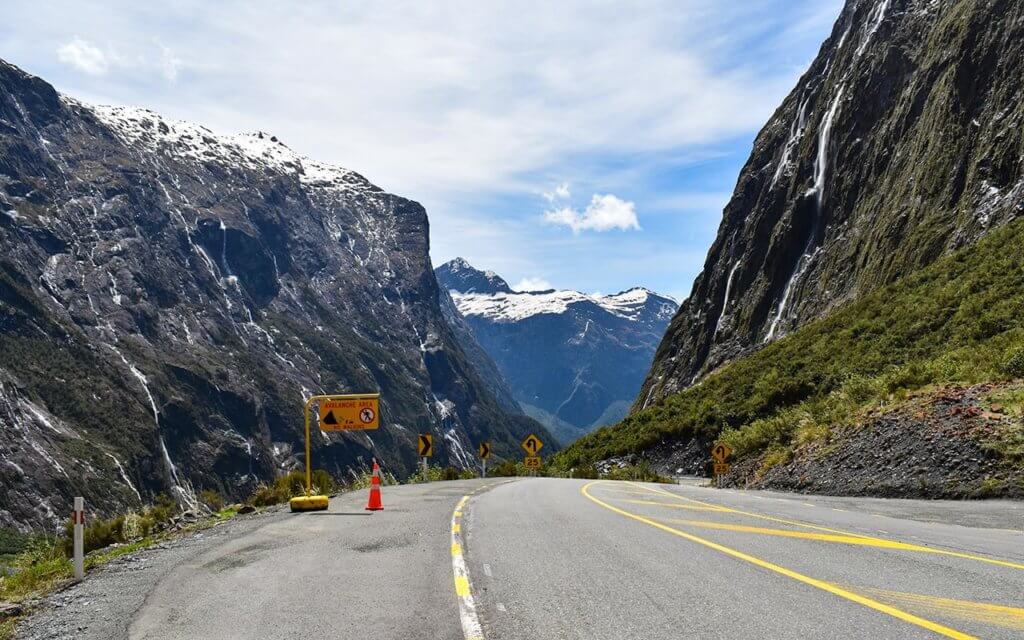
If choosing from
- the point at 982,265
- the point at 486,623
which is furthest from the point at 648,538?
the point at 982,265

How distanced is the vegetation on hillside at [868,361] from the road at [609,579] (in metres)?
11.5

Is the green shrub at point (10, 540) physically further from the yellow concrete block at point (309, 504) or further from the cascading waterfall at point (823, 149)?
the yellow concrete block at point (309, 504)

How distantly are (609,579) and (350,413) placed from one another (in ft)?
40.3

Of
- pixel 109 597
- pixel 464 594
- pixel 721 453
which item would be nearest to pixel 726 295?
pixel 721 453

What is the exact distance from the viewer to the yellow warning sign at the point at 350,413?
1878cm

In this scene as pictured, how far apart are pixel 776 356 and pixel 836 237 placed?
73.3 ft

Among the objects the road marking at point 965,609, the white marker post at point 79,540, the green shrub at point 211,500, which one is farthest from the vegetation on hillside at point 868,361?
the white marker post at point 79,540

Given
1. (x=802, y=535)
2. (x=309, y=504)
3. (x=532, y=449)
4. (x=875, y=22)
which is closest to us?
(x=802, y=535)

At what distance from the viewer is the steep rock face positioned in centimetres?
4541

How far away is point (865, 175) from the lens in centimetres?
6022

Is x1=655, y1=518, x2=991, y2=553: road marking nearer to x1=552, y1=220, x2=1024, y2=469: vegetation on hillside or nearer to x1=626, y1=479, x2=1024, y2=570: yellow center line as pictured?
x1=626, y1=479, x2=1024, y2=570: yellow center line

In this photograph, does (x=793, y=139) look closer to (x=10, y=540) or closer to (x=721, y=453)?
(x=721, y=453)

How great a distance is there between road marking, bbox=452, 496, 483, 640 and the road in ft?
0.08

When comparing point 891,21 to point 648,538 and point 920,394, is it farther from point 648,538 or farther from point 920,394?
point 648,538
